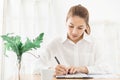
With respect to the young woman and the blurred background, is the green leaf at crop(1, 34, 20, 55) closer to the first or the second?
the young woman

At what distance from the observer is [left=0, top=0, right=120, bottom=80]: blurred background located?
2.81 m

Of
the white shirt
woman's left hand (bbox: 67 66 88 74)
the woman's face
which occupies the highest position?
the woman's face

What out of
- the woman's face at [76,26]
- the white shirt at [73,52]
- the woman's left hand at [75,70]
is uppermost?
the woman's face at [76,26]

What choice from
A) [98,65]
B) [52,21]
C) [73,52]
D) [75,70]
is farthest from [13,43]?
[52,21]

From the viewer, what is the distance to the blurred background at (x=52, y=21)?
2809 mm

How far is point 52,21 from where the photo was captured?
2955 millimetres

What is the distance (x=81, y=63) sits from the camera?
7.41 feet

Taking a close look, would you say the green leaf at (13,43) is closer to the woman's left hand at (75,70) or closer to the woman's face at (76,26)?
the woman's left hand at (75,70)

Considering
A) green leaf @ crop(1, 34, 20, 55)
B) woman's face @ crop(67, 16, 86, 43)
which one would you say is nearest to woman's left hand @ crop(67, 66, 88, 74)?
woman's face @ crop(67, 16, 86, 43)

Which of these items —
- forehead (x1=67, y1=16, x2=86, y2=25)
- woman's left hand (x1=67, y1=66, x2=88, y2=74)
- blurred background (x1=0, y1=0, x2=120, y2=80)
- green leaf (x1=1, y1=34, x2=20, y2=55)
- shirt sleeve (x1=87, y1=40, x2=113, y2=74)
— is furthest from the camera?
blurred background (x1=0, y1=0, x2=120, y2=80)

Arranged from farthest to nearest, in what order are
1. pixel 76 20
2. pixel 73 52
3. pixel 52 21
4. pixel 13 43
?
pixel 52 21
pixel 73 52
pixel 76 20
pixel 13 43

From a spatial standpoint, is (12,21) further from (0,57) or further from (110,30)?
(110,30)

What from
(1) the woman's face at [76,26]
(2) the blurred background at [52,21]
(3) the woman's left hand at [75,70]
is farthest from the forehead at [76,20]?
(2) the blurred background at [52,21]

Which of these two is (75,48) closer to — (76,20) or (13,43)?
(76,20)
